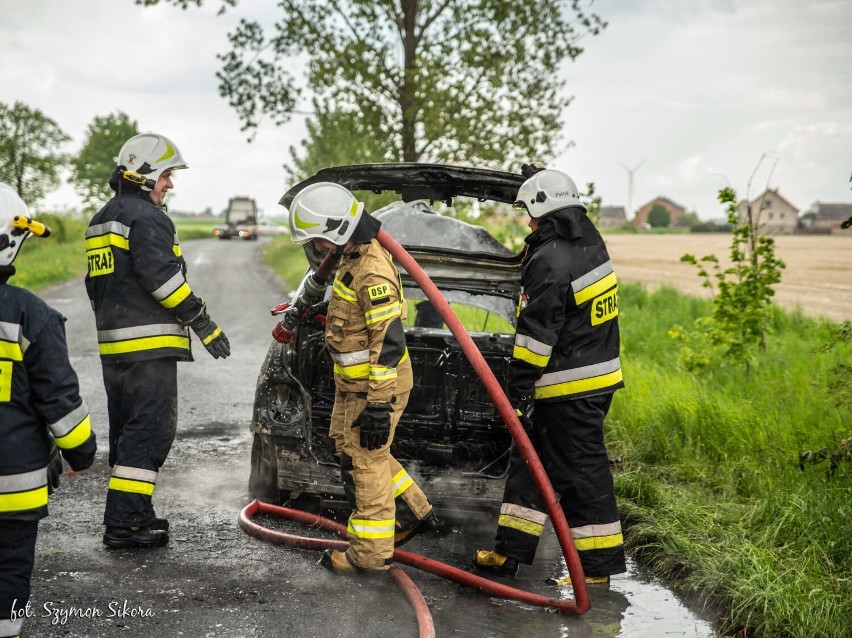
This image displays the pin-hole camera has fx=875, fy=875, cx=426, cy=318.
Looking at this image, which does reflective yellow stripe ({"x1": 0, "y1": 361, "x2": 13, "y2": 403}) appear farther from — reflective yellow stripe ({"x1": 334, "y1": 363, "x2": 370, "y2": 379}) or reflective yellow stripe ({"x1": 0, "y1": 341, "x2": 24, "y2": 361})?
reflective yellow stripe ({"x1": 334, "y1": 363, "x2": 370, "y2": 379})

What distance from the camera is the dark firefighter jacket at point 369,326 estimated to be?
409 cm

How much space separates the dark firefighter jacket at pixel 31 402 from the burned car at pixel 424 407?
167 cm

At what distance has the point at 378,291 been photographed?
4094 millimetres

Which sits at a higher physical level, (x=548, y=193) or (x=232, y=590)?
(x=548, y=193)

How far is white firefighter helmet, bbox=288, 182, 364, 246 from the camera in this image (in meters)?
4.09

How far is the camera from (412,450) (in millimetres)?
4867

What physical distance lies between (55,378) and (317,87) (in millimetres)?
11574

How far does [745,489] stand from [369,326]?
2546 millimetres

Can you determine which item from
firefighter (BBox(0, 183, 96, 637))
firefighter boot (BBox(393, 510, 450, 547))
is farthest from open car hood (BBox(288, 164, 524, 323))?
firefighter (BBox(0, 183, 96, 637))

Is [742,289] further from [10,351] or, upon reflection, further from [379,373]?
[10,351]

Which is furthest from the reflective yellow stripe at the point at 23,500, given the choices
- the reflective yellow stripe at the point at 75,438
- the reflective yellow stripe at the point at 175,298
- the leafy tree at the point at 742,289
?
the leafy tree at the point at 742,289

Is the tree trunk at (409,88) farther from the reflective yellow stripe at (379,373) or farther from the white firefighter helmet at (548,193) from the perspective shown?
the reflective yellow stripe at (379,373)

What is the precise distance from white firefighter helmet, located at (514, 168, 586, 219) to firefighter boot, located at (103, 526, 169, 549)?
8.07 feet

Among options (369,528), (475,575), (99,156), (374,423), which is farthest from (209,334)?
(99,156)
